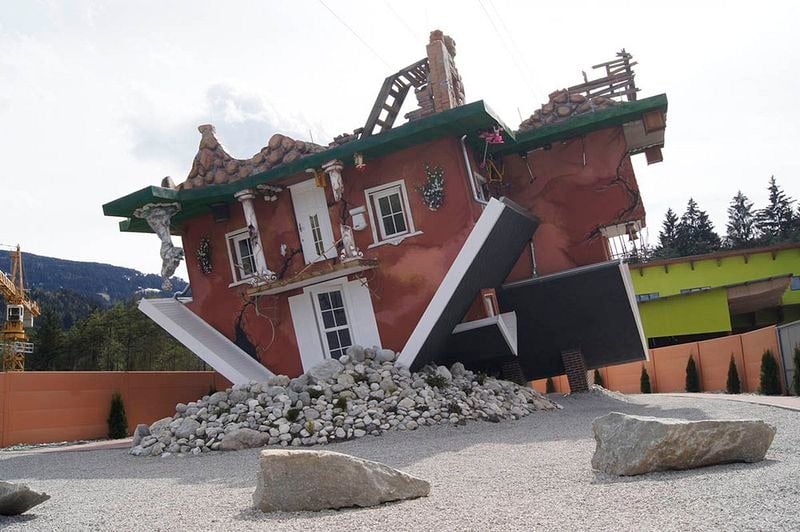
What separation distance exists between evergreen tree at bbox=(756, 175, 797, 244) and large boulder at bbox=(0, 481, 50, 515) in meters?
61.9

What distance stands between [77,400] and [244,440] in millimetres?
8205

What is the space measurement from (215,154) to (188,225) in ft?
6.59

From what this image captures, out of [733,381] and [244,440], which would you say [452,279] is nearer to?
[244,440]

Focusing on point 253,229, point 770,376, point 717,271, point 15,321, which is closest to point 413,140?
point 253,229

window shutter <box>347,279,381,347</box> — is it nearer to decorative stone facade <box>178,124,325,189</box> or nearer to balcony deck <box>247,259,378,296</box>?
balcony deck <box>247,259,378,296</box>

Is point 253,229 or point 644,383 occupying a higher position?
point 253,229

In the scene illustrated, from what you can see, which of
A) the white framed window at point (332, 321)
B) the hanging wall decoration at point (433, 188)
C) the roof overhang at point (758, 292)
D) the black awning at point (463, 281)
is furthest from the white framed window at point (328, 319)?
the roof overhang at point (758, 292)

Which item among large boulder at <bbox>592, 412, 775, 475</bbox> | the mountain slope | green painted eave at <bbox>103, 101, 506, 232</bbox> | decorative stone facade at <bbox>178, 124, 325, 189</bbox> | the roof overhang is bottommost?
the roof overhang

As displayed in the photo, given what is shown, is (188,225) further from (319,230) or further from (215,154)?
(319,230)

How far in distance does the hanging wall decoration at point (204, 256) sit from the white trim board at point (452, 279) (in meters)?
5.69

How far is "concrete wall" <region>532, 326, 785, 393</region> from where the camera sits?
20797mm

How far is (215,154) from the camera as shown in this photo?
16.7 m

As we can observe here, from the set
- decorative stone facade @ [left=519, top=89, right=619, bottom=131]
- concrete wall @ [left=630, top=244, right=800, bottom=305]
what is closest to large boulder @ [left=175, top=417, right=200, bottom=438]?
decorative stone facade @ [left=519, top=89, right=619, bottom=131]

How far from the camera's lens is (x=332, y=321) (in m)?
16.0
